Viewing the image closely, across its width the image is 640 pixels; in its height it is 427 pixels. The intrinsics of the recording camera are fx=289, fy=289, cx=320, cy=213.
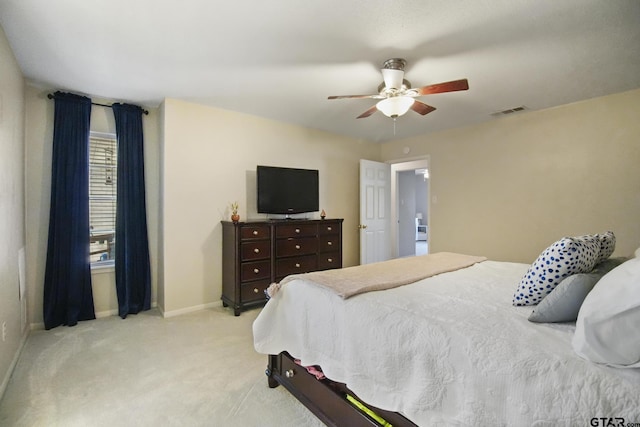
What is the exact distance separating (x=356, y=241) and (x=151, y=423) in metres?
3.82

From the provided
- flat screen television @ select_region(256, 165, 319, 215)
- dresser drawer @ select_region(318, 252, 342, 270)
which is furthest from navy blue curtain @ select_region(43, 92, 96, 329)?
Answer: dresser drawer @ select_region(318, 252, 342, 270)

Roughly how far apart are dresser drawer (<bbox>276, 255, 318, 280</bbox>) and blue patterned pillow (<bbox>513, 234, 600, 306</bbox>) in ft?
A: 8.43

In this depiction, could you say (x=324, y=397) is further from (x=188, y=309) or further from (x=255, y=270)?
(x=188, y=309)

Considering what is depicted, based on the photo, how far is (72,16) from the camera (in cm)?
184

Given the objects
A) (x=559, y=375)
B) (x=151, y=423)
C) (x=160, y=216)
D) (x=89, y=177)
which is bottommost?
(x=151, y=423)

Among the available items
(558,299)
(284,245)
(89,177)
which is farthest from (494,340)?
(89,177)

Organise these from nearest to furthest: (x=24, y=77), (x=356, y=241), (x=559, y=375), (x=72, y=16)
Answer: (x=559, y=375)
(x=72, y=16)
(x=24, y=77)
(x=356, y=241)

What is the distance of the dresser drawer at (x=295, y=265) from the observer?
11.6 feet

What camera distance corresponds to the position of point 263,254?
11.1ft

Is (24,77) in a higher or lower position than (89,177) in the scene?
higher

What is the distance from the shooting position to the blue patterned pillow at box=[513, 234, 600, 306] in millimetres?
1286

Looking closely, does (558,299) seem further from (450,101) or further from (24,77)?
(24,77)

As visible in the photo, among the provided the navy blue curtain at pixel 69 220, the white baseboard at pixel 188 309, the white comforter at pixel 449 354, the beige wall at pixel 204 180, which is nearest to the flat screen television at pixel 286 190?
the beige wall at pixel 204 180

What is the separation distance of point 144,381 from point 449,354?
202cm
